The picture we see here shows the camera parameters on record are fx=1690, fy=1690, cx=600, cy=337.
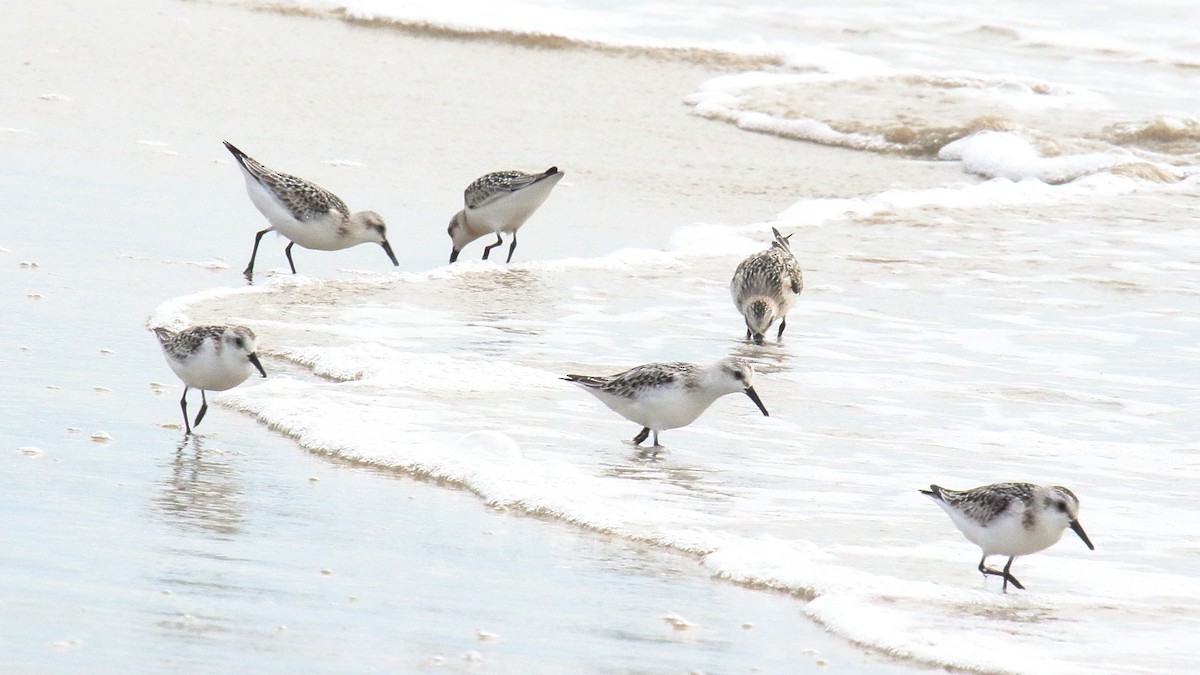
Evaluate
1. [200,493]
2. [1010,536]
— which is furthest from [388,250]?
[1010,536]

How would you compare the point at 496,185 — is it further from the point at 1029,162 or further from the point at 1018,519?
the point at 1018,519

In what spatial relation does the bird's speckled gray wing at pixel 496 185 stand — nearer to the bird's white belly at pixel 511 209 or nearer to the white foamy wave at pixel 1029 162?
the bird's white belly at pixel 511 209

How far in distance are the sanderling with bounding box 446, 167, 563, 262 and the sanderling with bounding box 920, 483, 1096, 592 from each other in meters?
6.74

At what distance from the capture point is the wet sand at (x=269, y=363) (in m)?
5.21

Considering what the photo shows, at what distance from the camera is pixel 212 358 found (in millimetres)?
7398

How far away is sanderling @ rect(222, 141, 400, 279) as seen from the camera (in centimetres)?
1128

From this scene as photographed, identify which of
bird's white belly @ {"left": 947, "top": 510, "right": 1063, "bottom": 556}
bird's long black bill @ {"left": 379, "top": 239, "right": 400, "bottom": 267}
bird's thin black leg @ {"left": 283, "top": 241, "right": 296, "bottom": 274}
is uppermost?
bird's white belly @ {"left": 947, "top": 510, "right": 1063, "bottom": 556}

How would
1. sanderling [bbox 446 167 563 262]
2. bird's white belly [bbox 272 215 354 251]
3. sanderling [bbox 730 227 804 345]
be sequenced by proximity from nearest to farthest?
sanderling [bbox 730 227 804 345], bird's white belly [bbox 272 215 354 251], sanderling [bbox 446 167 563 262]

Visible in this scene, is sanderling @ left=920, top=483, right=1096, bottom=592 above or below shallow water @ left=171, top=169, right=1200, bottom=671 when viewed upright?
above

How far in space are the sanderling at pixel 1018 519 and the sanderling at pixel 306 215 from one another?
6155mm

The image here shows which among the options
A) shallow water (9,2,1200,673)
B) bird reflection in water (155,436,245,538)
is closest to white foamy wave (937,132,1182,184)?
shallow water (9,2,1200,673)

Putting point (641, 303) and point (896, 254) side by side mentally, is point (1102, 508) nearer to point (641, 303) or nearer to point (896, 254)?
point (641, 303)

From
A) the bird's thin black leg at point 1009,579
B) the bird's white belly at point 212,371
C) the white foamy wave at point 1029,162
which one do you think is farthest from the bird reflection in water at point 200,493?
the white foamy wave at point 1029,162

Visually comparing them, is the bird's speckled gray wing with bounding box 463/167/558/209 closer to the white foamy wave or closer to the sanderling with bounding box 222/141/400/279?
the sanderling with bounding box 222/141/400/279
